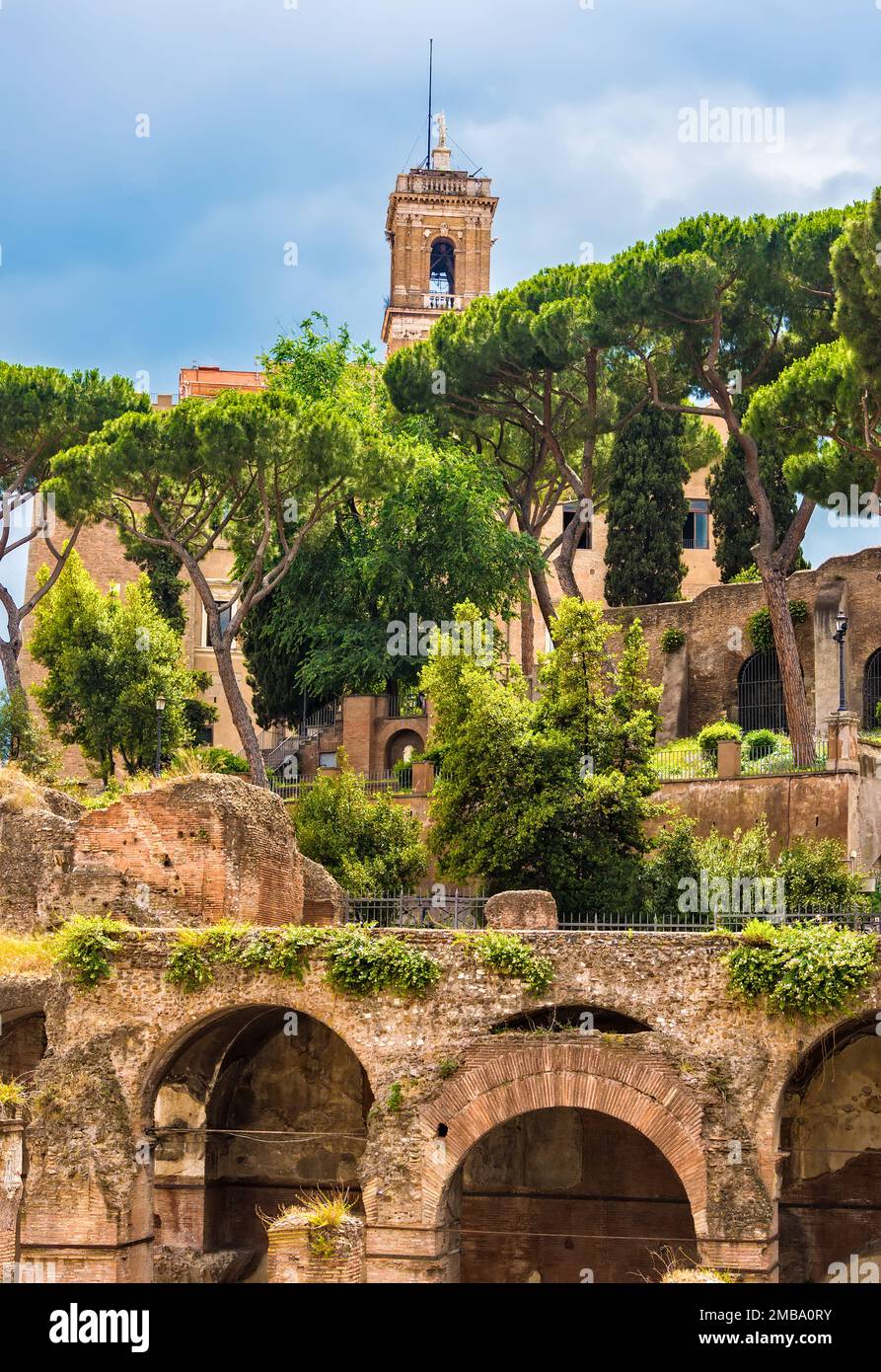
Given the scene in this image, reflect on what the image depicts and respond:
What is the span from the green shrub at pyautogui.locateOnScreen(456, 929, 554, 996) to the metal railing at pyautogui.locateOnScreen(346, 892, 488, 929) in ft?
12.2

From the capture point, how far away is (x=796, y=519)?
37.9 m

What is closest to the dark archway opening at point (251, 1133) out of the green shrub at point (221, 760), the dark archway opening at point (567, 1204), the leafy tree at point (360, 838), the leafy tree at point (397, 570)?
the dark archway opening at point (567, 1204)

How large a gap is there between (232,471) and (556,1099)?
17.8m

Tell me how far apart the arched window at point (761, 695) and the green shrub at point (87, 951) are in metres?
21.5

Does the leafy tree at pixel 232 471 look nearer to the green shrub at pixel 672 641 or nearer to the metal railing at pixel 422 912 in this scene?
Answer: the metal railing at pixel 422 912

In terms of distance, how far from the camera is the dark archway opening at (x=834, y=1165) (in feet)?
74.9

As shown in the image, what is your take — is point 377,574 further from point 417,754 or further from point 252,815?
point 252,815

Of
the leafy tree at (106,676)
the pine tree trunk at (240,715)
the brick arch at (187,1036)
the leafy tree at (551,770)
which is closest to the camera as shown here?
the brick arch at (187,1036)

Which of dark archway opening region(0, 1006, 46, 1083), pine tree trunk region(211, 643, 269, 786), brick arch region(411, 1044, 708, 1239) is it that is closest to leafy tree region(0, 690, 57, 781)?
pine tree trunk region(211, 643, 269, 786)

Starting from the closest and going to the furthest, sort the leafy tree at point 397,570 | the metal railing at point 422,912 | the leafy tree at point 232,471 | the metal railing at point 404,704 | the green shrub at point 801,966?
the green shrub at point 801,966, the metal railing at point 422,912, the leafy tree at point 232,471, the leafy tree at point 397,570, the metal railing at point 404,704

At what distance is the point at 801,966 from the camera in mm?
20141

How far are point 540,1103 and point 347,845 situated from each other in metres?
12.4

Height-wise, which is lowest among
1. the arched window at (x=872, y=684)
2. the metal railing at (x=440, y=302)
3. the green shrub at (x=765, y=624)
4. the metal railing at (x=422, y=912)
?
the metal railing at (x=422, y=912)

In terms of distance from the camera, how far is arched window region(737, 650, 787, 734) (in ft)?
134
